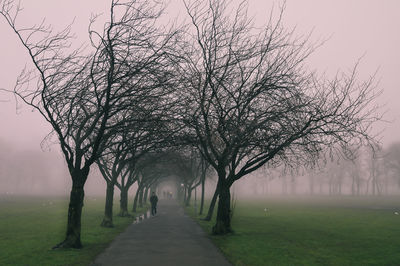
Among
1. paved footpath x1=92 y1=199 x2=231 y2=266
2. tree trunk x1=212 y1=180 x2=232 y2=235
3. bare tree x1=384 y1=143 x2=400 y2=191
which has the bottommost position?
paved footpath x1=92 y1=199 x2=231 y2=266

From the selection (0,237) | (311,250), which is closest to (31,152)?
(0,237)

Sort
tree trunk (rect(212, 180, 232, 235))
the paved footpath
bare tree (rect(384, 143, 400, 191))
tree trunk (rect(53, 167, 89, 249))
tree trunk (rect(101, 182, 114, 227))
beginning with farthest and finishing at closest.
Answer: bare tree (rect(384, 143, 400, 191)) < tree trunk (rect(101, 182, 114, 227)) < tree trunk (rect(212, 180, 232, 235)) < tree trunk (rect(53, 167, 89, 249)) < the paved footpath

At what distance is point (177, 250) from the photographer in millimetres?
12797

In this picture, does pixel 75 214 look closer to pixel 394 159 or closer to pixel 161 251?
pixel 161 251

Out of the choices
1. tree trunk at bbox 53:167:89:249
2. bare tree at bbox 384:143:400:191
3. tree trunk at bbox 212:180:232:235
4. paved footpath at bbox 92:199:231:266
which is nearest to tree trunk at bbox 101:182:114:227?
paved footpath at bbox 92:199:231:266

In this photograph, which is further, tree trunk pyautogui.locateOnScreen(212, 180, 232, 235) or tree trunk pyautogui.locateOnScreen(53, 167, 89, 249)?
tree trunk pyautogui.locateOnScreen(212, 180, 232, 235)

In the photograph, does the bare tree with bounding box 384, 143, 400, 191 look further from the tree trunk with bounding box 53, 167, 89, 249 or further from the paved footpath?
the tree trunk with bounding box 53, 167, 89, 249

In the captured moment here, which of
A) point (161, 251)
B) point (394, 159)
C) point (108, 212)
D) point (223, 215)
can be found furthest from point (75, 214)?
point (394, 159)

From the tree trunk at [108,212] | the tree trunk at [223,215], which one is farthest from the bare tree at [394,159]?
the tree trunk at [108,212]

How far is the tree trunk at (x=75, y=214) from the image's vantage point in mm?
13578

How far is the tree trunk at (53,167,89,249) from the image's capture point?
13578 millimetres

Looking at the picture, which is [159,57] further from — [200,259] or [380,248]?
[380,248]

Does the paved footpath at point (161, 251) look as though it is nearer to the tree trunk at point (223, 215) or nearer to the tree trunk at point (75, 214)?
the tree trunk at point (223, 215)

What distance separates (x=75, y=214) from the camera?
45.5 feet
